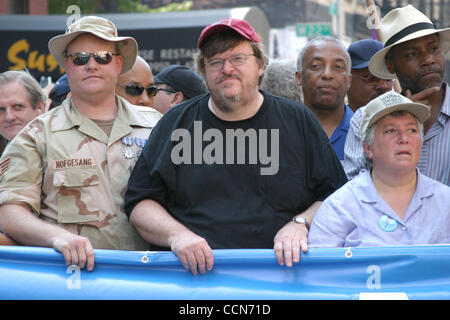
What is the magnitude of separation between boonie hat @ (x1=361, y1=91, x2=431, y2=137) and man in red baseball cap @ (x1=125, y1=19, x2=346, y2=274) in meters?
0.29

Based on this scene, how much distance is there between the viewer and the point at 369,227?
11.9 ft

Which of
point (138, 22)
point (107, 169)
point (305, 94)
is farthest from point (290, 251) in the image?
point (138, 22)

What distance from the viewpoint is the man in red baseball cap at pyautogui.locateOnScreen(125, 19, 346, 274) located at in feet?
12.3

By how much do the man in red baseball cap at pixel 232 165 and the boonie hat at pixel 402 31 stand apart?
3.09 ft

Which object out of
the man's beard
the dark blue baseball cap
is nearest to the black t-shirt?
the man's beard

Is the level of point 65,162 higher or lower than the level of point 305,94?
lower

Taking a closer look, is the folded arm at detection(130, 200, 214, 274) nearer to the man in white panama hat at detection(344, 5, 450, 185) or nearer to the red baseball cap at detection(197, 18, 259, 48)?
the red baseball cap at detection(197, 18, 259, 48)

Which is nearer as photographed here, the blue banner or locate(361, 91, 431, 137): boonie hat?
the blue banner

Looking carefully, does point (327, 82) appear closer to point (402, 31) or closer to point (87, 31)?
point (402, 31)

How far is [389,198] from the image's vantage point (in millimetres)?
3756

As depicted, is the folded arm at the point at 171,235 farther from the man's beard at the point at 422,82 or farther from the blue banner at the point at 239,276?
the man's beard at the point at 422,82

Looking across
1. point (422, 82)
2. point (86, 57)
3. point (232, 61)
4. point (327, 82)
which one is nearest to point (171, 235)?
point (232, 61)

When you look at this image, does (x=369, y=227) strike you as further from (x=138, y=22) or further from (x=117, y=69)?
(x=138, y=22)
